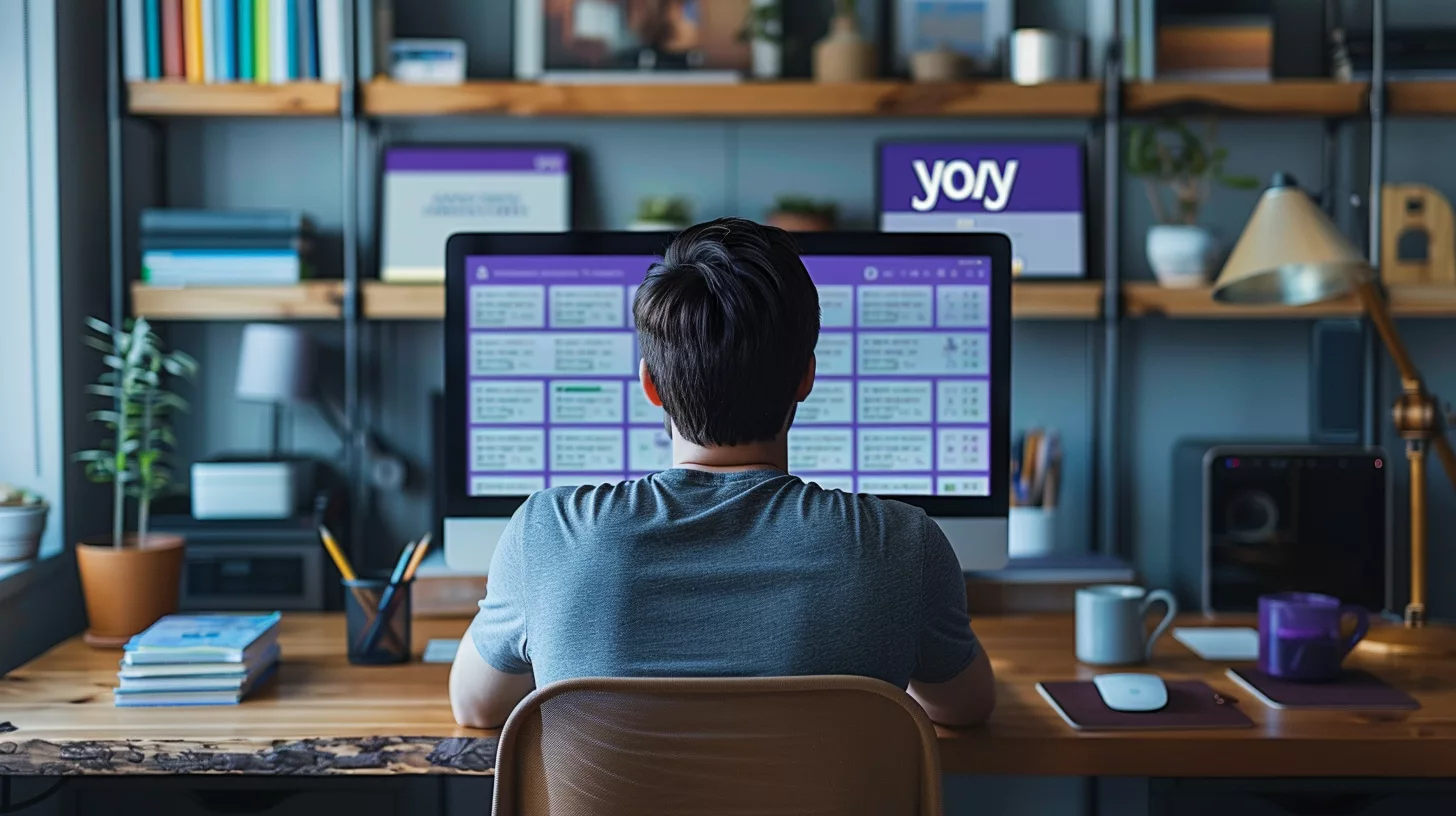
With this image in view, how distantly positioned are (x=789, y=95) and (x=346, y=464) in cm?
111

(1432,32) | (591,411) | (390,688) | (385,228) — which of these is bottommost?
(390,688)

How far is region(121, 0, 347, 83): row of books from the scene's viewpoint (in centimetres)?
226

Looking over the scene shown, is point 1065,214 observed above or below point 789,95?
below

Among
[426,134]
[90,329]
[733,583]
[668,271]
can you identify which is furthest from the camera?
[426,134]

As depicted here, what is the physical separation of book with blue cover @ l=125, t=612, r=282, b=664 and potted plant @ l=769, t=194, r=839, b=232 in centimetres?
123

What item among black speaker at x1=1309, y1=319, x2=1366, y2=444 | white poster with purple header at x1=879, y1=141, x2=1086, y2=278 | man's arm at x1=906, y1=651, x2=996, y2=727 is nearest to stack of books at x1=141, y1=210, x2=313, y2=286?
white poster with purple header at x1=879, y1=141, x2=1086, y2=278

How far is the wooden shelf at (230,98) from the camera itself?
2242 mm

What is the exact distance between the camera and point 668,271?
1.15 meters

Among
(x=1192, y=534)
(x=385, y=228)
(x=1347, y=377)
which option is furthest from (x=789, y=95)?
(x=1347, y=377)

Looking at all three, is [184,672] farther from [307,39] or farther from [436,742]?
[307,39]

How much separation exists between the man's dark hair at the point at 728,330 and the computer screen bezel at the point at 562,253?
447 mm

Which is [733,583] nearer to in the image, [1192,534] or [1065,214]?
[1192,534]

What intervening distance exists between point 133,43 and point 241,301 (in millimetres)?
489

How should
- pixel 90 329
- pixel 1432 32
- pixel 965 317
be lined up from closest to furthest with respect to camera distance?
1. pixel 965 317
2. pixel 90 329
3. pixel 1432 32
